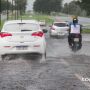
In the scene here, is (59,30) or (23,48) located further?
(59,30)

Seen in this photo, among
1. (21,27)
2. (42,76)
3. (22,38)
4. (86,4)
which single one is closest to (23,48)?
(22,38)

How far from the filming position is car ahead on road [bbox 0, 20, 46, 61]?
17.8 metres

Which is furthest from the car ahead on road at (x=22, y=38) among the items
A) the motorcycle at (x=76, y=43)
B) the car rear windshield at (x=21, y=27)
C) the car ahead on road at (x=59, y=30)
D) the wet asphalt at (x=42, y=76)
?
the car ahead on road at (x=59, y=30)

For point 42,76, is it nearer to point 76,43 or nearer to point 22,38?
point 22,38

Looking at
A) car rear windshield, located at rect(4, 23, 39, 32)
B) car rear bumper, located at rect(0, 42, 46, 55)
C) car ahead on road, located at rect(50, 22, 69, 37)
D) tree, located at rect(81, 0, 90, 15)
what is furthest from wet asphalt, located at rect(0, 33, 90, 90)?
tree, located at rect(81, 0, 90, 15)

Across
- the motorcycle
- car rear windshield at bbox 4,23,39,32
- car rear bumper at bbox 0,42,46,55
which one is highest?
car rear windshield at bbox 4,23,39,32

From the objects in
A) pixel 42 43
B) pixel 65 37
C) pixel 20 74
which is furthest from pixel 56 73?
pixel 65 37

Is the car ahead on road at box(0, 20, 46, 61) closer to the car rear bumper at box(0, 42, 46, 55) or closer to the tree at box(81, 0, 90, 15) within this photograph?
the car rear bumper at box(0, 42, 46, 55)

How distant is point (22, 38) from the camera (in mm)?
17797

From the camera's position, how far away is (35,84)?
1144 centimetres

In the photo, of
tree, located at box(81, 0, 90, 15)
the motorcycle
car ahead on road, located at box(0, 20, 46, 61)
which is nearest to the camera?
car ahead on road, located at box(0, 20, 46, 61)

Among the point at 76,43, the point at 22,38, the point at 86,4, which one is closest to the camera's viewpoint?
the point at 22,38

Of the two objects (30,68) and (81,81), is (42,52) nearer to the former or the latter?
(30,68)

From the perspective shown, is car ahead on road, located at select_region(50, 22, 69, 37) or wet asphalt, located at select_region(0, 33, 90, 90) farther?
car ahead on road, located at select_region(50, 22, 69, 37)
